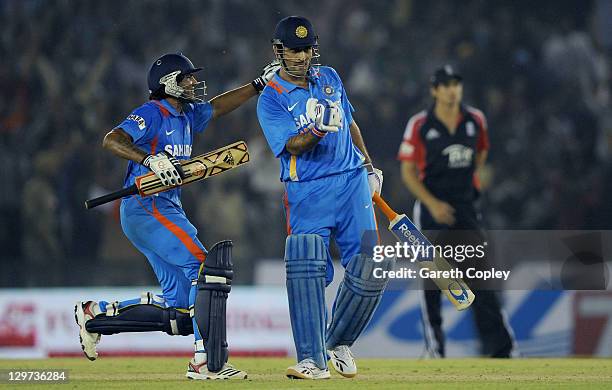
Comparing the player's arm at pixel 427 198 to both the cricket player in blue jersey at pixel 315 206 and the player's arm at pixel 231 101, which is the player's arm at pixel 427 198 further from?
the cricket player in blue jersey at pixel 315 206

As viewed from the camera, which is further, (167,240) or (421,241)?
(421,241)

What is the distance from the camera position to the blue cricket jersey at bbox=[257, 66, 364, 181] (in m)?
5.54

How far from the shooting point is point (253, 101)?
10930 mm

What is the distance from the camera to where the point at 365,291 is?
563cm

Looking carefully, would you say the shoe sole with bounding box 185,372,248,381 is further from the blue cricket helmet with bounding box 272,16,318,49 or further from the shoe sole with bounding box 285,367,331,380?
the blue cricket helmet with bounding box 272,16,318,49

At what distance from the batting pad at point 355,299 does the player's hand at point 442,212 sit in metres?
2.88

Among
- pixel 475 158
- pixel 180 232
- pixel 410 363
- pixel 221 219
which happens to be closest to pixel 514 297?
pixel 475 158

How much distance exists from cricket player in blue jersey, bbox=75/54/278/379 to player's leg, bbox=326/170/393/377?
53 centimetres

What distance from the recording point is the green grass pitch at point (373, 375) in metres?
5.36

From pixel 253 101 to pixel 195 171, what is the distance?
5.21 metres

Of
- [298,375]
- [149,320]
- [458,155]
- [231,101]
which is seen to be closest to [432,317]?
[458,155]

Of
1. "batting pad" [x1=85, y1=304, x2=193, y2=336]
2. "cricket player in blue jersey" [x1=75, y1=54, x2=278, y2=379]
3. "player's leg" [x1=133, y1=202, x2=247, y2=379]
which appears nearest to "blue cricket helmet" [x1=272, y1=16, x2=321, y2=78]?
"cricket player in blue jersey" [x1=75, y1=54, x2=278, y2=379]

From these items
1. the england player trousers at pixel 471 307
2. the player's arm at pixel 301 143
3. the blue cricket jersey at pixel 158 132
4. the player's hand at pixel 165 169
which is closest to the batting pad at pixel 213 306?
the player's hand at pixel 165 169

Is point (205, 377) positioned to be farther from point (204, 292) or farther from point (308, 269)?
point (308, 269)
